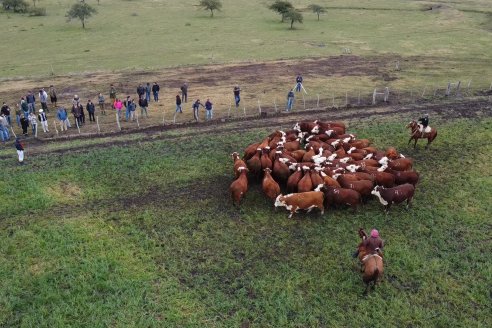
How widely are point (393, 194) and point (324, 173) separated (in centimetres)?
265

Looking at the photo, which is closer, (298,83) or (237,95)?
(237,95)

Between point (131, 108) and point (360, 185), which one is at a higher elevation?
point (131, 108)

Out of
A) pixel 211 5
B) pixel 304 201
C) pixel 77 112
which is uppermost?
pixel 211 5

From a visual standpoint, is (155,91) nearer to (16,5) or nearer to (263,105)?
(263,105)

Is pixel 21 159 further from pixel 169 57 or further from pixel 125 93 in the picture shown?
pixel 169 57

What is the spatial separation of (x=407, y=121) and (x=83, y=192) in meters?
17.2

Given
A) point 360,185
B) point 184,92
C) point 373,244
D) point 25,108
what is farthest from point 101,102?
point 373,244

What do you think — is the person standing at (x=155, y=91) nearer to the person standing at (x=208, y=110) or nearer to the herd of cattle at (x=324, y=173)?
the person standing at (x=208, y=110)

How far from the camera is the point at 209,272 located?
13.5 m

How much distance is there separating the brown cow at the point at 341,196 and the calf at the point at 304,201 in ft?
1.16

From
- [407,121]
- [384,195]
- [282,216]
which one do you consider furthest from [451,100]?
[282,216]

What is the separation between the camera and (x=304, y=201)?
15906mm

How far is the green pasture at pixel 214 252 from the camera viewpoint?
39.5 ft

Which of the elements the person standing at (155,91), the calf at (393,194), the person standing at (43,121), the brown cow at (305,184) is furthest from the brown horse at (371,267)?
the person standing at (155,91)
